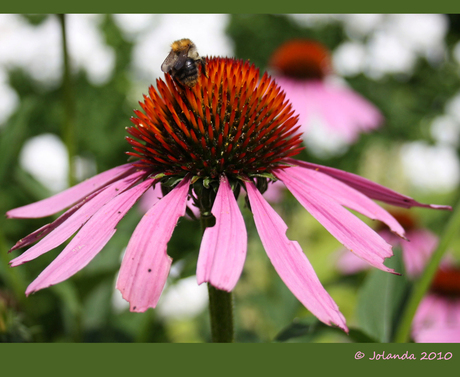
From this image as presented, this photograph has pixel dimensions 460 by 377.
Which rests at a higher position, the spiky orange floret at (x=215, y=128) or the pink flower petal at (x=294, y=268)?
the spiky orange floret at (x=215, y=128)

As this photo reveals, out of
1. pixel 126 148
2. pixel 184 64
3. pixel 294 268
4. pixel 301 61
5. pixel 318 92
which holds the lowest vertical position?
pixel 294 268

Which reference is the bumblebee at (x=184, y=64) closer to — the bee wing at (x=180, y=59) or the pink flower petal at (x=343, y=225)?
the bee wing at (x=180, y=59)

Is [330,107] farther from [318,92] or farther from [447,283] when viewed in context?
[447,283]

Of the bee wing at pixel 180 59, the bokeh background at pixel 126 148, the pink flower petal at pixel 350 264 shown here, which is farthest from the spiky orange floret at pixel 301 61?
the bee wing at pixel 180 59

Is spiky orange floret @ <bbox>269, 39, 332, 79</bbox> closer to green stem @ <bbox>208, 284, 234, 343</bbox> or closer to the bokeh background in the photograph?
the bokeh background

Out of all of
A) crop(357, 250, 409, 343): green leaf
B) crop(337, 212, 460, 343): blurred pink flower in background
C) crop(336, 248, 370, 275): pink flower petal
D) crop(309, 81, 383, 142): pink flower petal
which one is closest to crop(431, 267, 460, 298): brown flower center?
crop(337, 212, 460, 343): blurred pink flower in background

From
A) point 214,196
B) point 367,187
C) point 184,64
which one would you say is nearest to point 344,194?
point 367,187
